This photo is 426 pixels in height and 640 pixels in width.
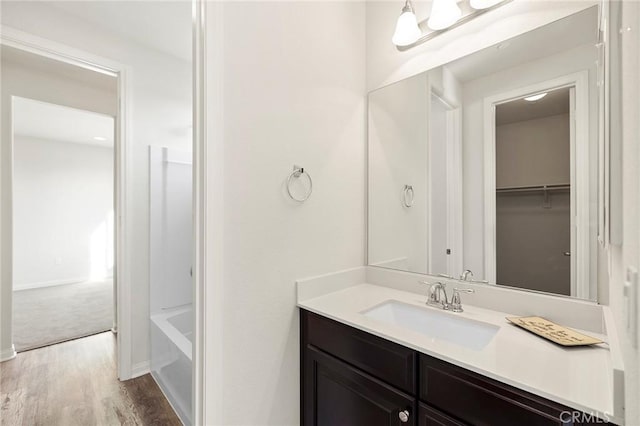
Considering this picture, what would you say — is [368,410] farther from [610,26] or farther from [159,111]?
[159,111]

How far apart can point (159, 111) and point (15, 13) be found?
3.06ft

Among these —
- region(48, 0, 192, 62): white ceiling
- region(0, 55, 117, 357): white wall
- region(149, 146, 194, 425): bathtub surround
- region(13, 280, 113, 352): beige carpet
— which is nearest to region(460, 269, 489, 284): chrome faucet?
region(149, 146, 194, 425): bathtub surround

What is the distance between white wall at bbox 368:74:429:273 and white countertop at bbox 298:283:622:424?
1.53ft

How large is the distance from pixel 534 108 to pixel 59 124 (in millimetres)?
5484

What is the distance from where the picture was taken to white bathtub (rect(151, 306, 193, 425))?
5.75 ft

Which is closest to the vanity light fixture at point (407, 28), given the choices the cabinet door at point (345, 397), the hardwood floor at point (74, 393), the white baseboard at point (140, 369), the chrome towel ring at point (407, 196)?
the chrome towel ring at point (407, 196)

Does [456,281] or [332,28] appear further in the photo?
[332,28]

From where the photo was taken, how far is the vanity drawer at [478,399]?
71 centimetres

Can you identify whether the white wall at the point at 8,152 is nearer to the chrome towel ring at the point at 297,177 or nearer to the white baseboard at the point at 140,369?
the white baseboard at the point at 140,369

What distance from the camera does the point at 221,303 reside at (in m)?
1.14

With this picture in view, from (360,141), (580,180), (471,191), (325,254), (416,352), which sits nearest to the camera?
(416,352)

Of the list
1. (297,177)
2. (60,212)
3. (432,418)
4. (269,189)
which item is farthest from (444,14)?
(60,212)

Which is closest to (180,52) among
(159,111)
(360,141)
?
(159,111)

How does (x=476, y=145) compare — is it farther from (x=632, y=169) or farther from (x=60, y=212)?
(x=60, y=212)
